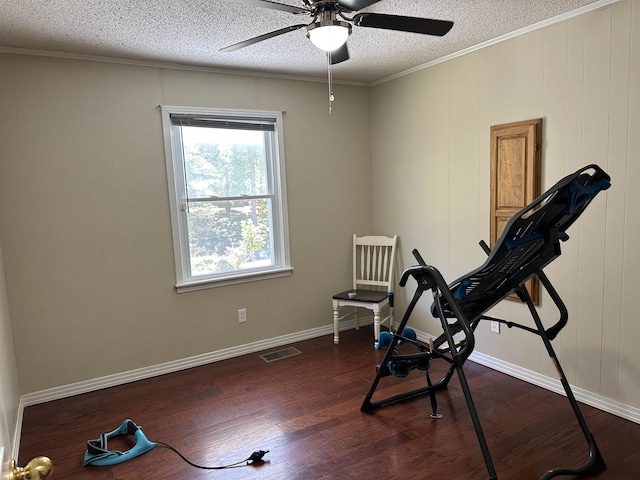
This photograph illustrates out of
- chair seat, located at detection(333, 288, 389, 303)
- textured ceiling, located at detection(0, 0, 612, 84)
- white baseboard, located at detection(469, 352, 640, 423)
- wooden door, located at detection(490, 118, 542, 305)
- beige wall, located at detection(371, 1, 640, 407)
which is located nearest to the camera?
textured ceiling, located at detection(0, 0, 612, 84)

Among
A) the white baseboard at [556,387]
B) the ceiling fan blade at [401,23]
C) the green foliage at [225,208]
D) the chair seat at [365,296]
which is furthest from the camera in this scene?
the chair seat at [365,296]

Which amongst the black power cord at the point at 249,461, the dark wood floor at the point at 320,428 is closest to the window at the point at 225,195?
the dark wood floor at the point at 320,428

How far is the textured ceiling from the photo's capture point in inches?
99.5

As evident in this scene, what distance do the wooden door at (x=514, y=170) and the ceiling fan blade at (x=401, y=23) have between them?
122 cm

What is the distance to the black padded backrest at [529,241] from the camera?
77.7 inches

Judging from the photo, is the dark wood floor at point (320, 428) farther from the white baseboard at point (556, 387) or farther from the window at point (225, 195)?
the window at point (225, 195)

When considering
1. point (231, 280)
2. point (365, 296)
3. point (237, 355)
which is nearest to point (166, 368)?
point (237, 355)

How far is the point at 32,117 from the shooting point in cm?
318

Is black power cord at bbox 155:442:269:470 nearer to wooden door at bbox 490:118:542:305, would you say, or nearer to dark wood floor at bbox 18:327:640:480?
→ dark wood floor at bbox 18:327:640:480

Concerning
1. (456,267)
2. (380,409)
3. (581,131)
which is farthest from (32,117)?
(581,131)

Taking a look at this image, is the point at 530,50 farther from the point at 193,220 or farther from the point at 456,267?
the point at 193,220

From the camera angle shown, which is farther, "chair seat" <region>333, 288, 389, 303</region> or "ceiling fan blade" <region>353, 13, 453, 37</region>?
"chair seat" <region>333, 288, 389, 303</region>

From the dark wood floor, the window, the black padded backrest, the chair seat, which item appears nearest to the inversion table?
the black padded backrest

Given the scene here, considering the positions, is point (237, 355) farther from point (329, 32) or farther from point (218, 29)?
point (329, 32)
